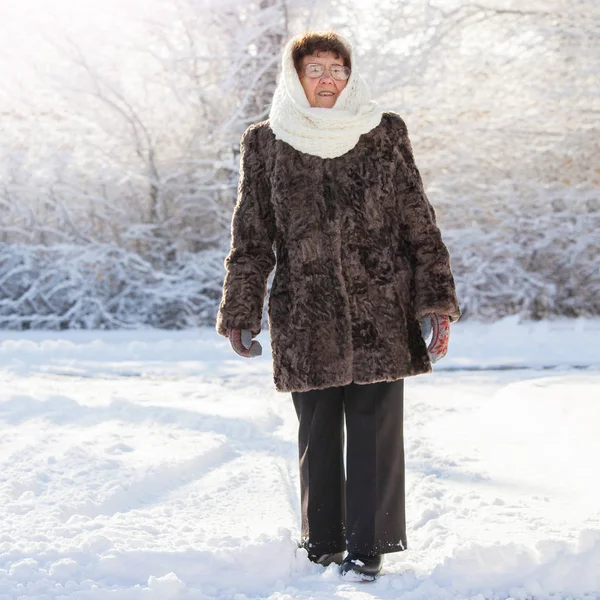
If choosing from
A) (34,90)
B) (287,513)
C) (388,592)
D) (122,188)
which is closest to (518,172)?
(122,188)

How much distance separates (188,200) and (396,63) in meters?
3.56

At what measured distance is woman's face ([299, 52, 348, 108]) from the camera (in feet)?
9.37

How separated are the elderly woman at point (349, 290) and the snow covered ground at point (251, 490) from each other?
0.22 metres

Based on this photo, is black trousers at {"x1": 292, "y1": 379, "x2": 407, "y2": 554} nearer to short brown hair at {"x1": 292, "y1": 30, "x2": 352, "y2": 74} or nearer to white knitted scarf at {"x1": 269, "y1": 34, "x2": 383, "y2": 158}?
white knitted scarf at {"x1": 269, "y1": 34, "x2": 383, "y2": 158}

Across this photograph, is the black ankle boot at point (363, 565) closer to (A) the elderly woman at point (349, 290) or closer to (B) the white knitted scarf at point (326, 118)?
(A) the elderly woman at point (349, 290)

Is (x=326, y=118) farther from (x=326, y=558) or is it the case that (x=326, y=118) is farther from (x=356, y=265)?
(x=326, y=558)

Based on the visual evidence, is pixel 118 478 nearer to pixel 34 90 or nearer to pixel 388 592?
pixel 388 592

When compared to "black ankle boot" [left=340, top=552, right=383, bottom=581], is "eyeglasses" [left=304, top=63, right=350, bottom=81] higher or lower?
higher

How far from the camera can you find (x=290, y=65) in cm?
288

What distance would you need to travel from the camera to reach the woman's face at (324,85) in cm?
286

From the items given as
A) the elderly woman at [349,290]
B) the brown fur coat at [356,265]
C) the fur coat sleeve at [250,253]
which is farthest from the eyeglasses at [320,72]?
the fur coat sleeve at [250,253]

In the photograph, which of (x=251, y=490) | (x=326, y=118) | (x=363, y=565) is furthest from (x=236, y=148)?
(x=363, y=565)

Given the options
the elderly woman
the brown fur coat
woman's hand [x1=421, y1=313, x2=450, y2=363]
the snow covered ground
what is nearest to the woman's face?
the elderly woman

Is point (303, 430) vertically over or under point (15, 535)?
over
